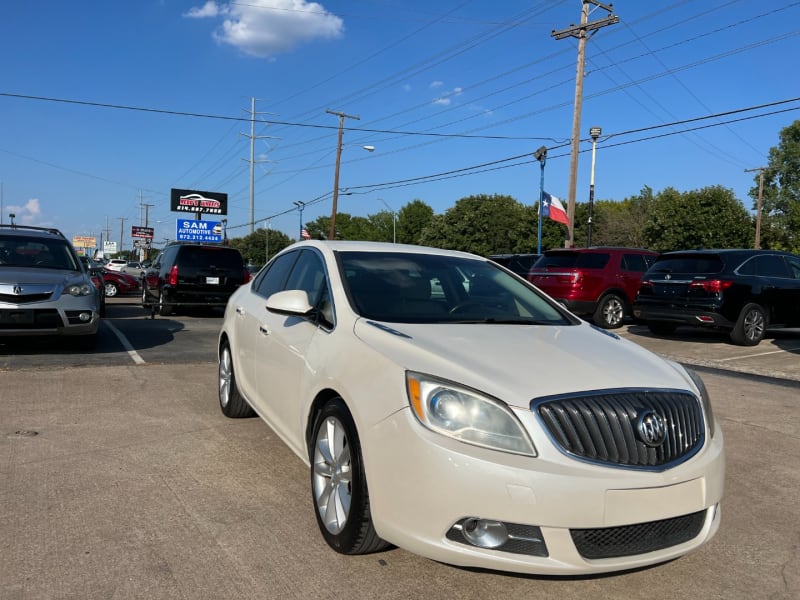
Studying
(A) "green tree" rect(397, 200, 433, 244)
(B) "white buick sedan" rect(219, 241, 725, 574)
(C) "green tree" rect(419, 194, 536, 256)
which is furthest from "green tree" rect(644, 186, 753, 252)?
(A) "green tree" rect(397, 200, 433, 244)

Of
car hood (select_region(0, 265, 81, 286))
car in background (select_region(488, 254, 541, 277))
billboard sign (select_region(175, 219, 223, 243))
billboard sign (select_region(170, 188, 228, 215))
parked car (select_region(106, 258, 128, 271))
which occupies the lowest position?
parked car (select_region(106, 258, 128, 271))

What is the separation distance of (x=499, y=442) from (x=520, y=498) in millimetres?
214

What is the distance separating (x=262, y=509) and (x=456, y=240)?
72793 millimetres

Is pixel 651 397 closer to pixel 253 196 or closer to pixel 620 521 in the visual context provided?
pixel 620 521

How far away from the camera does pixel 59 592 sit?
266 centimetres

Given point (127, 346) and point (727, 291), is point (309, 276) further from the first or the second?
point (727, 291)

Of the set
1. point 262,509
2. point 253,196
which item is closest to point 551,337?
point 262,509

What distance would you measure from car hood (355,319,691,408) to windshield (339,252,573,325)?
0.24m

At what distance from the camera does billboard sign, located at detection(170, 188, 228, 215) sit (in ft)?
164

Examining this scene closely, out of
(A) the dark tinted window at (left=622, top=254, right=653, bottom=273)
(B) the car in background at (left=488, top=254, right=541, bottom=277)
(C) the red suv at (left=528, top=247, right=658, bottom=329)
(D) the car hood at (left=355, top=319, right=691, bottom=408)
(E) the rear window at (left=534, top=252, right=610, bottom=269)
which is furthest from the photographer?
(B) the car in background at (left=488, top=254, right=541, bottom=277)

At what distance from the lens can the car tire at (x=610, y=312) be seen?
537 inches

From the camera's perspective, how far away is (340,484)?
3033mm

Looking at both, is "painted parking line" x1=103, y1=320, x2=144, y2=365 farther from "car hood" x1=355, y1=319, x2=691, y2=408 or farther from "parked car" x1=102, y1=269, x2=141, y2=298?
"parked car" x1=102, y1=269, x2=141, y2=298

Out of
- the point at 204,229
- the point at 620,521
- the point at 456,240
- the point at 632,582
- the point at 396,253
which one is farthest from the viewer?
the point at 456,240
